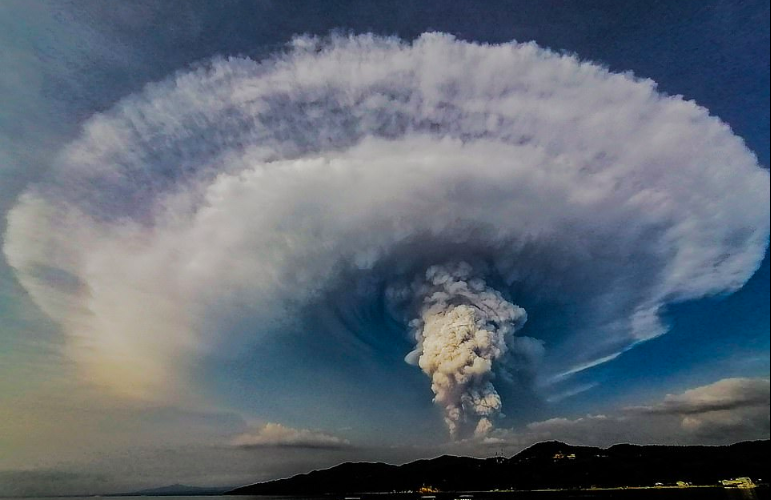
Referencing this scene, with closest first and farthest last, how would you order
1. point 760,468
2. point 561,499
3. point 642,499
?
1. point 642,499
2. point 561,499
3. point 760,468

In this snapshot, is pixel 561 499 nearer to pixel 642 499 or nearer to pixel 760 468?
pixel 642 499

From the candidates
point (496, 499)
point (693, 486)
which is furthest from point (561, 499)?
point (693, 486)

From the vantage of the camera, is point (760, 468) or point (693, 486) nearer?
point (760, 468)

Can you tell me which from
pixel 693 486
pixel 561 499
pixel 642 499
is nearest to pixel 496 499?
pixel 561 499

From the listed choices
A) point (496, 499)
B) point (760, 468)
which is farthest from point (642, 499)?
point (760, 468)

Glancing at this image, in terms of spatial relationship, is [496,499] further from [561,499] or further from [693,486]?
[693,486]

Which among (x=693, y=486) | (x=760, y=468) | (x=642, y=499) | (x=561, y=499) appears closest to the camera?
(x=642, y=499)

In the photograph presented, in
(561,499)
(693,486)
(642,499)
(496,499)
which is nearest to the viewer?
(642,499)

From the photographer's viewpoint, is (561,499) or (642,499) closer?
(642,499)

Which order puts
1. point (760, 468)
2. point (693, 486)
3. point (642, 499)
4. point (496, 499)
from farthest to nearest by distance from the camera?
point (693, 486) → point (760, 468) → point (496, 499) → point (642, 499)
